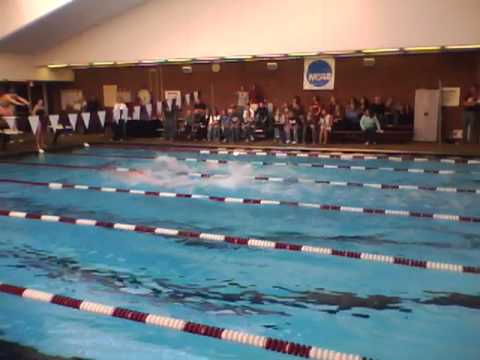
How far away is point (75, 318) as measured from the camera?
3.39 m

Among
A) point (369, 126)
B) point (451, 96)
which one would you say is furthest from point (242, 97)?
point (451, 96)

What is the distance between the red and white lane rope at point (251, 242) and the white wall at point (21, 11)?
7.77 meters

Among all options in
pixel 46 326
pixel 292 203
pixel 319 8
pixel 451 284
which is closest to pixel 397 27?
pixel 319 8

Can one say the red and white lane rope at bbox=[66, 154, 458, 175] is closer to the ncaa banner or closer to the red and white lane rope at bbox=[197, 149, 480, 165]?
the red and white lane rope at bbox=[197, 149, 480, 165]

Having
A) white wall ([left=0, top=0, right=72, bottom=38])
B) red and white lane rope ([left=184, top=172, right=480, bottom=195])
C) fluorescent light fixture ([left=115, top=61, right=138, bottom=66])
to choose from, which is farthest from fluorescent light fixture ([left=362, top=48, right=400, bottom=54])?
white wall ([left=0, top=0, right=72, bottom=38])

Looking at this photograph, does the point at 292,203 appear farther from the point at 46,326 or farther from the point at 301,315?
the point at 46,326

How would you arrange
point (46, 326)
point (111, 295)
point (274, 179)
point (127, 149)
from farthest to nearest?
point (127, 149) → point (274, 179) → point (111, 295) → point (46, 326)

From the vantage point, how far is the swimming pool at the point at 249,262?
124 inches

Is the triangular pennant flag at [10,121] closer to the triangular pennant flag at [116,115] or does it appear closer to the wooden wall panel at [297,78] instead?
the triangular pennant flag at [116,115]

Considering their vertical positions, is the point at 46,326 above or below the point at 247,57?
below

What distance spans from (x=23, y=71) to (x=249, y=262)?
1346 centimetres

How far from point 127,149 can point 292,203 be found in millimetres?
7541

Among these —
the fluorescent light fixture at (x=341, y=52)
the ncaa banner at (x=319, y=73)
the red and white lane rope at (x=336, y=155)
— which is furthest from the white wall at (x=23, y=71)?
the fluorescent light fixture at (x=341, y=52)

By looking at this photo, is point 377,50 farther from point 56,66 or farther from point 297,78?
point 56,66
